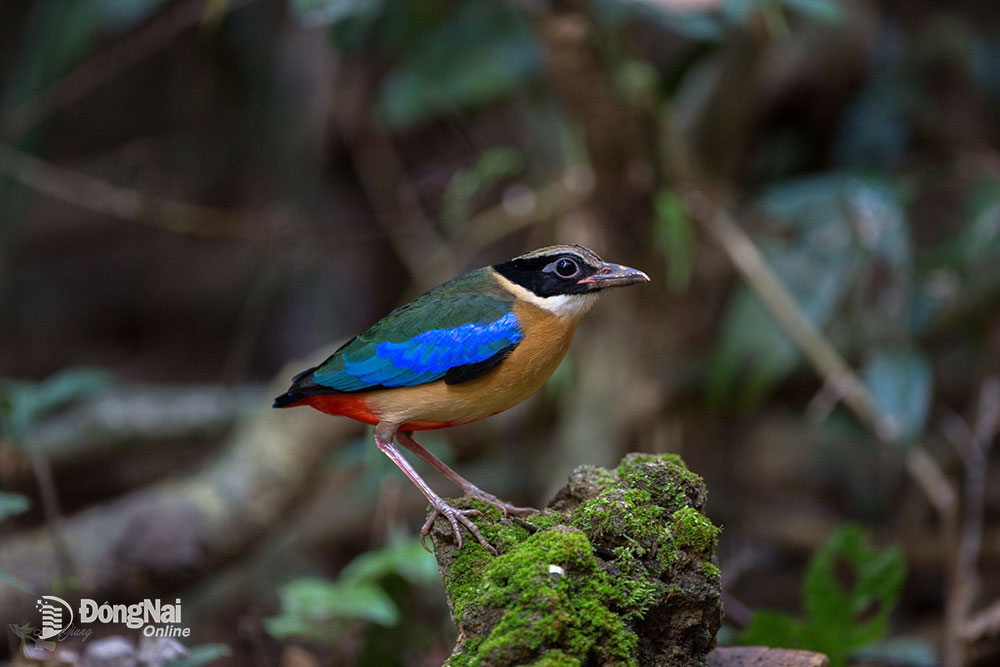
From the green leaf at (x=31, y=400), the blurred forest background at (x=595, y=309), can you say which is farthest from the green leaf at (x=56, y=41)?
the green leaf at (x=31, y=400)

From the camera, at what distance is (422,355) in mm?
3676

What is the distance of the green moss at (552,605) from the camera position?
285 centimetres

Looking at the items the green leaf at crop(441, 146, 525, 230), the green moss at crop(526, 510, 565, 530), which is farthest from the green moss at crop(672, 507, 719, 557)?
the green leaf at crop(441, 146, 525, 230)

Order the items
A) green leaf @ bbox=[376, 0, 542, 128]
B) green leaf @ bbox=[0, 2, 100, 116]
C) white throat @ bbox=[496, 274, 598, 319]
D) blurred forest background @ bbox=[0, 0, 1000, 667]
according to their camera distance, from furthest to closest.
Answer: green leaf @ bbox=[376, 0, 542, 128] → green leaf @ bbox=[0, 2, 100, 116] → blurred forest background @ bbox=[0, 0, 1000, 667] → white throat @ bbox=[496, 274, 598, 319]

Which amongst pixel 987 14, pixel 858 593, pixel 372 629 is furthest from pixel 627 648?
pixel 987 14

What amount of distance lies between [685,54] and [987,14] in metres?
3.82

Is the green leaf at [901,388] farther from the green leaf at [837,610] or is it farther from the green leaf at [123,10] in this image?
the green leaf at [123,10]

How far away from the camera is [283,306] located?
11.1 m

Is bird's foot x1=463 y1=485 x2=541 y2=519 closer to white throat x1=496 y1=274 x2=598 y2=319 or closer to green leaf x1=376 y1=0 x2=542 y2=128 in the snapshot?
white throat x1=496 y1=274 x2=598 y2=319

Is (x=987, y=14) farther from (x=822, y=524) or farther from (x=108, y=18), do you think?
(x=108, y=18)

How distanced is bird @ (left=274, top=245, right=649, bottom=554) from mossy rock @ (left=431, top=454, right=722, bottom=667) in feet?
0.76

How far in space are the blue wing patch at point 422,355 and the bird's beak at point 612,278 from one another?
1.09 ft

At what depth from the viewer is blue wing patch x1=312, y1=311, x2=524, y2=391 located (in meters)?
3.61

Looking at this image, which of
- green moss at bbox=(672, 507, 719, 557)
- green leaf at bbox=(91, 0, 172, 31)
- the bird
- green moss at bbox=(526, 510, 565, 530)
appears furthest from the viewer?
green leaf at bbox=(91, 0, 172, 31)
